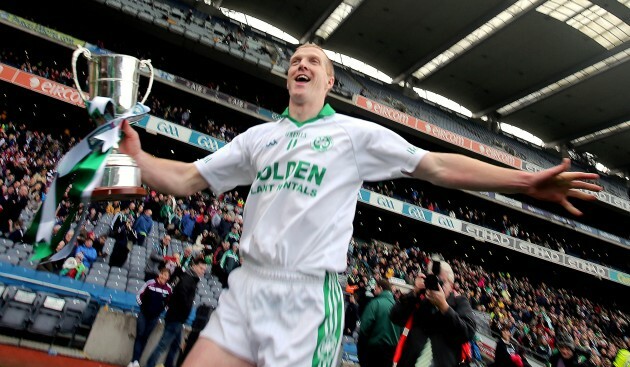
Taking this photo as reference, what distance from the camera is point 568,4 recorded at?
64.6ft

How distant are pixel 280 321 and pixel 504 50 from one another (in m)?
24.6

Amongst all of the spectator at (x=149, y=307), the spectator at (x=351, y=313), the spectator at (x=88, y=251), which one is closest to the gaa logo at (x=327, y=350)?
the spectator at (x=149, y=307)

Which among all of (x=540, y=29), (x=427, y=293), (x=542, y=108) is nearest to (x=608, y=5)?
(x=540, y=29)

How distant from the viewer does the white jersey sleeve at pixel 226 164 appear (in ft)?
6.91

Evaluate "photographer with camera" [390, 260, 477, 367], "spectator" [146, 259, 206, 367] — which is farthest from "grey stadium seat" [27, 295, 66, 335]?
"photographer with camera" [390, 260, 477, 367]

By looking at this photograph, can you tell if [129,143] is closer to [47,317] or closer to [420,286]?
[420,286]

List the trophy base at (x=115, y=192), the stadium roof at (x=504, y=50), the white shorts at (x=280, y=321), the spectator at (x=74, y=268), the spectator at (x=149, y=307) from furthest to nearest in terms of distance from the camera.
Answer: the stadium roof at (x=504, y=50) < the spectator at (x=74, y=268) < the spectator at (x=149, y=307) < the trophy base at (x=115, y=192) < the white shorts at (x=280, y=321)

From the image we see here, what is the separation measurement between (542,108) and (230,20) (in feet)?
62.0

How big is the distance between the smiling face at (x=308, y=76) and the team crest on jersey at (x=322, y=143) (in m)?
0.25

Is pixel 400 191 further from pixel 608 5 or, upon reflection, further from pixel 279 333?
pixel 279 333

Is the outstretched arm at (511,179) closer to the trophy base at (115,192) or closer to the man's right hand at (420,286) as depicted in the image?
the trophy base at (115,192)

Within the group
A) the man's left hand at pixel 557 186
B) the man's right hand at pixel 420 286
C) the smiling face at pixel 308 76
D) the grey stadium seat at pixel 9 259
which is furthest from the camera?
the grey stadium seat at pixel 9 259

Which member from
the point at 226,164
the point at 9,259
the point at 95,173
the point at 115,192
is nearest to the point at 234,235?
the point at 9,259

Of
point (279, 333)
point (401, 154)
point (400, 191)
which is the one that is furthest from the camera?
point (400, 191)
